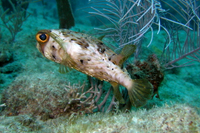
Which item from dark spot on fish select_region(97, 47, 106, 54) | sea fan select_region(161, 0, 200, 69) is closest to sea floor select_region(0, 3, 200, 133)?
dark spot on fish select_region(97, 47, 106, 54)

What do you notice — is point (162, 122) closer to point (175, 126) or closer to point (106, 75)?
point (175, 126)

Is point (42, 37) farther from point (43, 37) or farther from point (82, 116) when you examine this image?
point (82, 116)

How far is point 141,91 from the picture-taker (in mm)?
1921

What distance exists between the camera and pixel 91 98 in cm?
337

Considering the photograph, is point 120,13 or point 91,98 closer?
point 91,98

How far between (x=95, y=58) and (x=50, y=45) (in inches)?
30.8

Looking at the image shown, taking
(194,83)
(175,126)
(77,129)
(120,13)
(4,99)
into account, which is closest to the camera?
(175,126)

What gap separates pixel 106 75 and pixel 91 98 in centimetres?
166

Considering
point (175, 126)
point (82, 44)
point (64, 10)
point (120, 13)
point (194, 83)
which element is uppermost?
point (64, 10)

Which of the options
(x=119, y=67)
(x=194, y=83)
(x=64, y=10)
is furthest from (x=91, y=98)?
(x=64, y=10)

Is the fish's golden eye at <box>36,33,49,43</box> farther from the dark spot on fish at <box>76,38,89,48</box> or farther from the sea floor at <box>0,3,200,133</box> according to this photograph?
the sea floor at <box>0,3,200,133</box>

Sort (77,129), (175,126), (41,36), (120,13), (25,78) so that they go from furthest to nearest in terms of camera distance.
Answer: (120,13) → (25,78) → (41,36) → (77,129) → (175,126)

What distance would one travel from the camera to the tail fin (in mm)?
1893

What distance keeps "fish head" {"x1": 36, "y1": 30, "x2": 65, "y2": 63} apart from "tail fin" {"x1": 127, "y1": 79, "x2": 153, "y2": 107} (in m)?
1.21
